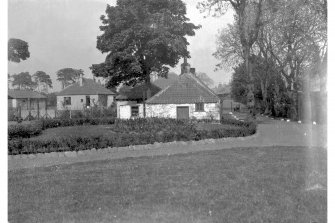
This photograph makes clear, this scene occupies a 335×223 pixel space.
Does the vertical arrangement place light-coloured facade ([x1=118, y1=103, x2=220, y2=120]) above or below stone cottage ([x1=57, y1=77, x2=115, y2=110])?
below

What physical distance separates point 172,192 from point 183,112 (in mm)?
29673

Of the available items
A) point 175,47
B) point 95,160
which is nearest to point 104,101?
point 175,47

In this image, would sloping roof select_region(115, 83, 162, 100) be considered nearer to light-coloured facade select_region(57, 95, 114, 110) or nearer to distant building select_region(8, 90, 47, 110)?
light-coloured facade select_region(57, 95, 114, 110)

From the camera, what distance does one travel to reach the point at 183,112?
125 feet

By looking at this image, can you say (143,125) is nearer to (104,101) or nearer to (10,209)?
(10,209)

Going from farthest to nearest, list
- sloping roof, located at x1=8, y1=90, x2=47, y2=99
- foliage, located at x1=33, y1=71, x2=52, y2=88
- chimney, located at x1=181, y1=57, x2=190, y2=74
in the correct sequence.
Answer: sloping roof, located at x1=8, y1=90, x2=47, y2=99 → chimney, located at x1=181, y1=57, x2=190, y2=74 → foliage, located at x1=33, y1=71, x2=52, y2=88

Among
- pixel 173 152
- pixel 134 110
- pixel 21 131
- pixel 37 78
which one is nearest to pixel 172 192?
pixel 173 152

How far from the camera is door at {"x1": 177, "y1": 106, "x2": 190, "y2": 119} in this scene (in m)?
37.9

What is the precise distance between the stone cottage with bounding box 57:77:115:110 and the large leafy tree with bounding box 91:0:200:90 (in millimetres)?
19087

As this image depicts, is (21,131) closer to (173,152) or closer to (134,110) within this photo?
(173,152)

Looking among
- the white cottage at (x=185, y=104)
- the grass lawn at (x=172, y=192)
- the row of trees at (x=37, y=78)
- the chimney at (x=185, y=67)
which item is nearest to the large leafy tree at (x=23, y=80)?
the row of trees at (x=37, y=78)

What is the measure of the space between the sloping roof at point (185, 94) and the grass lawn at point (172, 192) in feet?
80.8

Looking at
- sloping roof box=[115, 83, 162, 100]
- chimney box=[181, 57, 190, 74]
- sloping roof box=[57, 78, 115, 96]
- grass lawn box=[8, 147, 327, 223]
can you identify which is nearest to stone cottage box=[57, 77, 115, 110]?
sloping roof box=[57, 78, 115, 96]

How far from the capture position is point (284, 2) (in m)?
25.4
